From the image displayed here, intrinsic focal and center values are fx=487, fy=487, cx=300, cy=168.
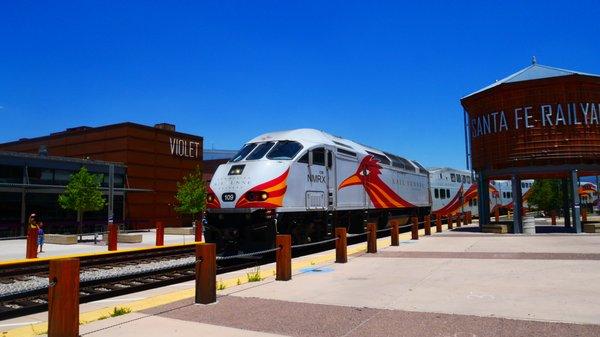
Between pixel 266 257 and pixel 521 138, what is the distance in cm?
1397

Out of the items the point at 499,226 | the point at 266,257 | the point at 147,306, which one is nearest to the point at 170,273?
the point at 266,257

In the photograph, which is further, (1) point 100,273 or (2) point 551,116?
(2) point 551,116

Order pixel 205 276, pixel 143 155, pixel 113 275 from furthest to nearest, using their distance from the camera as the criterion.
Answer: pixel 143 155 < pixel 113 275 < pixel 205 276

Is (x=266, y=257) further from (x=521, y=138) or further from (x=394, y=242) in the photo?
(x=521, y=138)

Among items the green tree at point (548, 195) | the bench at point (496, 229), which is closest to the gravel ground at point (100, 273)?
the bench at point (496, 229)

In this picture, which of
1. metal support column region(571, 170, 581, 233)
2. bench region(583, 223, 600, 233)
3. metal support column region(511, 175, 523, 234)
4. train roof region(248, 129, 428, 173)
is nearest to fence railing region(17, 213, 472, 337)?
train roof region(248, 129, 428, 173)

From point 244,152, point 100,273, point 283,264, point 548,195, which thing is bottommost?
point 100,273

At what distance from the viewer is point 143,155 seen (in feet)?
133

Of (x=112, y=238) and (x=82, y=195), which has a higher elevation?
(x=82, y=195)

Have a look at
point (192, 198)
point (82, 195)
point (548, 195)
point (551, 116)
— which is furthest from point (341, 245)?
point (548, 195)

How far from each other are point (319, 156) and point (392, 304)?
27.2 ft

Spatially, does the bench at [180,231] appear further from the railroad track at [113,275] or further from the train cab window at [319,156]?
the train cab window at [319,156]

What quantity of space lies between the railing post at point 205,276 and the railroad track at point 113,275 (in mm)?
1740

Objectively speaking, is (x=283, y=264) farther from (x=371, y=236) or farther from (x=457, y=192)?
(x=457, y=192)
